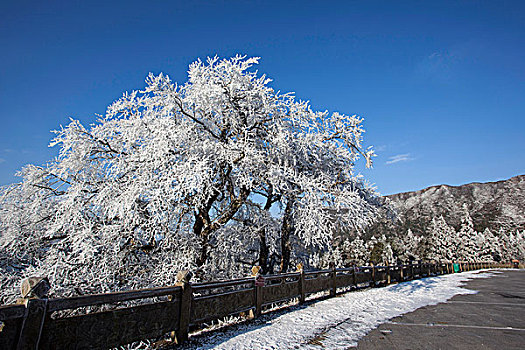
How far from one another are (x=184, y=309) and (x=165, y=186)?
3782 mm

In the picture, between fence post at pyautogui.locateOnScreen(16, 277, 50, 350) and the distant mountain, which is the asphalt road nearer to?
fence post at pyautogui.locateOnScreen(16, 277, 50, 350)

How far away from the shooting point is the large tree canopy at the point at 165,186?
8484 mm

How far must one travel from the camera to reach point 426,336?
5.73 m

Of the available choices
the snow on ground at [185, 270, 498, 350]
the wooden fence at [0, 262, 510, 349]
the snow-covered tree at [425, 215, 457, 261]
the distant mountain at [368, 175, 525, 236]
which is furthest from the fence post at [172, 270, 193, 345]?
the distant mountain at [368, 175, 525, 236]

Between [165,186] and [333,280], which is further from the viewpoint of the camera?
[333,280]

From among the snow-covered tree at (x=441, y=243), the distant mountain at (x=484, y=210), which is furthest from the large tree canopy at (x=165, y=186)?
the distant mountain at (x=484, y=210)

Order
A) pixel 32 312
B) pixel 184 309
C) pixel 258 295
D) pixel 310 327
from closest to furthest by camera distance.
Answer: pixel 32 312 → pixel 184 309 → pixel 310 327 → pixel 258 295

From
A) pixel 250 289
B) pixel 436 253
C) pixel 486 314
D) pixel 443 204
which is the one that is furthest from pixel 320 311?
pixel 443 204

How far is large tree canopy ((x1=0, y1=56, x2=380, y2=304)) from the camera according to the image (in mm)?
8484

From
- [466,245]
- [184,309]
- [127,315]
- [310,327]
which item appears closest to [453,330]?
[310,327]

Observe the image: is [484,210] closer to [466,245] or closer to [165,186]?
[466,245]

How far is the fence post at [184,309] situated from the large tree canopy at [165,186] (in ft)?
10.1

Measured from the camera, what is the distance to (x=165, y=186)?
329 inches

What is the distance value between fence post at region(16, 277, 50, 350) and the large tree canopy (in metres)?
4.62
